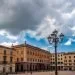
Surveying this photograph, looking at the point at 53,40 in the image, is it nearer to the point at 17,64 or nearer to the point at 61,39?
the point at 61,39

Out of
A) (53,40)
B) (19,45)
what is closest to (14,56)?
(19,45)

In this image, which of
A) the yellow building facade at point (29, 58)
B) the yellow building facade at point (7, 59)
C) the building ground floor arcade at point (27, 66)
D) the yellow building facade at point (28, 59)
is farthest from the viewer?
the yellow building facade at point (29, 58)

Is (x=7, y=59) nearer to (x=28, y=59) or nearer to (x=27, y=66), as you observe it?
(x=28, y=59)

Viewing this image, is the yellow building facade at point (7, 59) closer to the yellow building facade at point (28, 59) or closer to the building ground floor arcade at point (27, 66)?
the yellow building facade at point (28, 59)

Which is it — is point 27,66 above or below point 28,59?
below

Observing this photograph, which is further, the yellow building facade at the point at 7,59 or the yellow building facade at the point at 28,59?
the yellow building facade at the point at 28,59

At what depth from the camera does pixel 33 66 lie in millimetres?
92062

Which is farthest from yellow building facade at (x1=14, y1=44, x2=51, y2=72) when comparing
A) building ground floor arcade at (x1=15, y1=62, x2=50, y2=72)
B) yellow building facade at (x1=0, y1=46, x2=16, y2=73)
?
yellow building facade at (x1=0, y1=46, x2=16, y2=73)

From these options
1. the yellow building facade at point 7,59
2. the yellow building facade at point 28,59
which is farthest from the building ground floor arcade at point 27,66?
the yellow building facade at point 7,59

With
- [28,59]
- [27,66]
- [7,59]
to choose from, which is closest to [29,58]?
[28,59]

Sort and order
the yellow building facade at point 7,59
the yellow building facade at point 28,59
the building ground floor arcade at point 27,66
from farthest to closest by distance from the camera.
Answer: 1. the building ground floor arcade at point 27,66
2. the yellow building facade at point 28,59
3. the yellow building facade at point 7,59

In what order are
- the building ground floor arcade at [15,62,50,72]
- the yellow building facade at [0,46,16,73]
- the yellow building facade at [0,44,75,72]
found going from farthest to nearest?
the building ground floor arcade at [15,62,50,72] < the yellow building facade at [0,44,75,72] < the yellow building facade at [0,46,16,73]

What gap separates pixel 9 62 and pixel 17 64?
958 cm

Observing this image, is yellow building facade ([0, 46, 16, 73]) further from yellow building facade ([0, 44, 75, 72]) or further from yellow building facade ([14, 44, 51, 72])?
yellow building facade ([14, 44, 51, 72])
